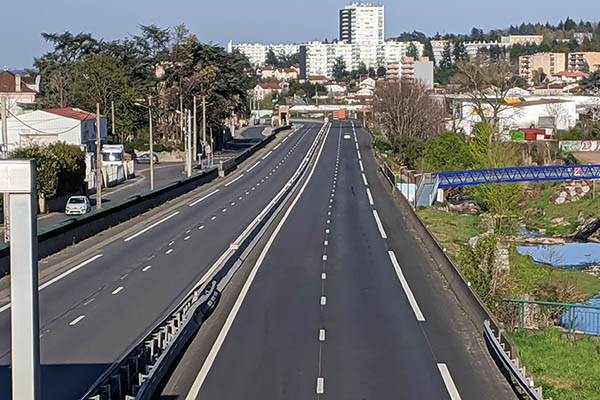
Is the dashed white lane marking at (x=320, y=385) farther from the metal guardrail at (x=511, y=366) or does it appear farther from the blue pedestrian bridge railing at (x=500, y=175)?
the blue pedestrian bridge railing at (x=500, y=175)

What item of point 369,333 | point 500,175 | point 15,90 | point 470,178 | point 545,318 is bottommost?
point 545,318

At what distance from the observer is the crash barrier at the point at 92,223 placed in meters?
36.5

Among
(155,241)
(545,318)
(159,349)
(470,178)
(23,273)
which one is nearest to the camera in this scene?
(23,273)

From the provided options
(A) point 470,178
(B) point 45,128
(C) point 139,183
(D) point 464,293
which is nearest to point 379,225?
(A) point 470,178

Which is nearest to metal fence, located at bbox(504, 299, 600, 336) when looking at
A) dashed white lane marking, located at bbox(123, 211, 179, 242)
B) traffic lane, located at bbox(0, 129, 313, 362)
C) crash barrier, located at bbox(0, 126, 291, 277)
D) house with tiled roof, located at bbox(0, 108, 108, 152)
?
traffic lane, located at bbox(0, 129, 313, 362)

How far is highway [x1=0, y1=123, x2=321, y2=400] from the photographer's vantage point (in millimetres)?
21375

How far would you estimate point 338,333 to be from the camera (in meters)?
24.3

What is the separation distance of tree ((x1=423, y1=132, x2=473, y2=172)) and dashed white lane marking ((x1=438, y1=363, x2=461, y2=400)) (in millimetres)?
62058

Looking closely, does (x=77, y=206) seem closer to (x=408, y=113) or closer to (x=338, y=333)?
(x=338, y=333)

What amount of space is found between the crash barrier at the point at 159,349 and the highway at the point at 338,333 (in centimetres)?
35

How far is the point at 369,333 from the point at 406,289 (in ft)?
23.1

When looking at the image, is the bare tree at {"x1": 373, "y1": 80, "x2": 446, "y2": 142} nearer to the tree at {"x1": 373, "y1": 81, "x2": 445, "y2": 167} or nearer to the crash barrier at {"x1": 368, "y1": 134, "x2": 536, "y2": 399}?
the tree at {"x1": 373, "y1": 81, "x2": 445, "y2": 167}

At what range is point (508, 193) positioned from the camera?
65.7 meters

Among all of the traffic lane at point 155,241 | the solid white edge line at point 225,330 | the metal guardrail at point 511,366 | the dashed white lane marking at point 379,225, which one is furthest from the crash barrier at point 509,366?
the dashed white lane marking at point 379,225
